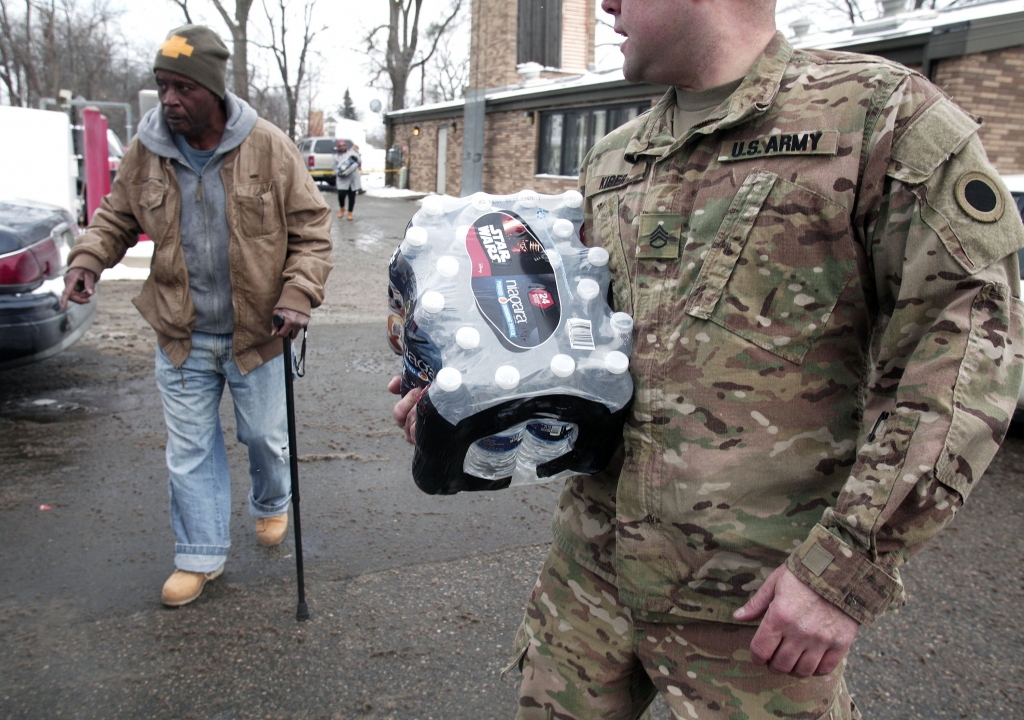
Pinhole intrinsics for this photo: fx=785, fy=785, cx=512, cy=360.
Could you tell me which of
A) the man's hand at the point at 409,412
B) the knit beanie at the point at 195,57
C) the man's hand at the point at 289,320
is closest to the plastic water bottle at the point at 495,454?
the man's hand at the point at 409,412

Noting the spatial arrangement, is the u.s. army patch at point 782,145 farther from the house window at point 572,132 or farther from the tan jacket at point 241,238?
the house window at point 572,132

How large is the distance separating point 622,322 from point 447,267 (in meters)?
0.37

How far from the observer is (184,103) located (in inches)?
119

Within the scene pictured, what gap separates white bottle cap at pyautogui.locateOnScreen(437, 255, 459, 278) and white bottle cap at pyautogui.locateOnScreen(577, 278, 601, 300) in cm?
26

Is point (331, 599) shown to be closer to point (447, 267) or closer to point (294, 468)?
point (294, 468)

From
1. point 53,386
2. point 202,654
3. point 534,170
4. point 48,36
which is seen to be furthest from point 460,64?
point 202,654

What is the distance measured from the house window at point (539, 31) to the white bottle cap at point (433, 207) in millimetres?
24663

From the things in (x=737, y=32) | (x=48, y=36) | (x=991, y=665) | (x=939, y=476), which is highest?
(x=48, y=36)

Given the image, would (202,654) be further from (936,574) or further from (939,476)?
(936,574)

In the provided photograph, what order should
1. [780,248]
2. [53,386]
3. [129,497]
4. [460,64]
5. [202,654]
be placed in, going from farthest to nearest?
1. [460,64]
2. [53,386]
3. [129,497]
4. [202,654]
5. [780,248]

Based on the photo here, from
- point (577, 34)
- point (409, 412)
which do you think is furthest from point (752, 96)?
point (577, 34)

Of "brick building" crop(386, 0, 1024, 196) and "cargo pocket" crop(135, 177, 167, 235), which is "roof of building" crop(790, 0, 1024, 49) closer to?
"brick building" crop(386, 0, 1024, 196)

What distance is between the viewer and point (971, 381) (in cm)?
119

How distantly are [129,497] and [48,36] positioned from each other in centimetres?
3479
